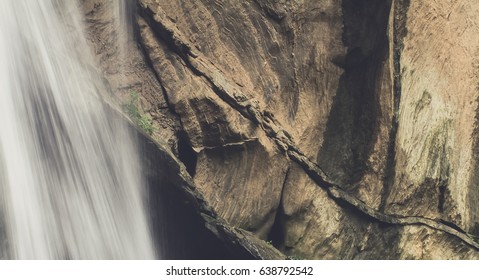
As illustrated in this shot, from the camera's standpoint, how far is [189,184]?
14.3 meters

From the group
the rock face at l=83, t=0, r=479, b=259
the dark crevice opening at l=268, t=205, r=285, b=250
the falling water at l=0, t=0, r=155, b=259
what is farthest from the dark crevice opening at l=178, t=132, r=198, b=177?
the dark crevice opening at l=268, t=205, r=285, b=250

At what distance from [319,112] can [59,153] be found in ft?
17.0

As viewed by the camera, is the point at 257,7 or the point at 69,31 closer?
the point at 69,31

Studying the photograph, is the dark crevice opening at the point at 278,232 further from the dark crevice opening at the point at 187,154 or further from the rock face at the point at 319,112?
the dark crevice opening at the point at 187,154

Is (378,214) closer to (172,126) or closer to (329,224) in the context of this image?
(329,224)

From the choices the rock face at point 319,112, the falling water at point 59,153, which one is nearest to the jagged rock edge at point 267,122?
the rock face at point 319,112

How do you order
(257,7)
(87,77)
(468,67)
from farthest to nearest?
(468,67) < (257,7) < (87,77)

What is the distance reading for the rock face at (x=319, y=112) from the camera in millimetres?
14969

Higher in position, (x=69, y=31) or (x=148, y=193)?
(x=69, y=31)

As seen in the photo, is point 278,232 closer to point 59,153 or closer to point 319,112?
point 319,112

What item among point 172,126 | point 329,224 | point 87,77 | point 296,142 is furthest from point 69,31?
point 329,224

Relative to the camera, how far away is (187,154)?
15039 mm
